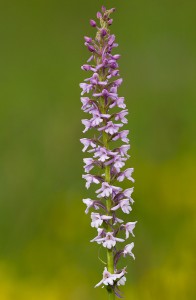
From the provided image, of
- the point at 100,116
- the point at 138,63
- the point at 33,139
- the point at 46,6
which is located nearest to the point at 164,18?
the point at 138,63

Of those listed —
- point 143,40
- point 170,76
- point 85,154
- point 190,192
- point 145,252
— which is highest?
point 143,40

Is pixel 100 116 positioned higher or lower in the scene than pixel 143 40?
lower

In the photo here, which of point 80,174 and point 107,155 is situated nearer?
point 107,155

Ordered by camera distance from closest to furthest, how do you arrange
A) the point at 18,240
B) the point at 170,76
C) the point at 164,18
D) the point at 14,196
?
1. the point at 18,240
2. the point at 14,196
3. the point at 170,76
4. the point at 164,18

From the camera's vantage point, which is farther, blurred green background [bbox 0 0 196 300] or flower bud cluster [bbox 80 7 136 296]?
blurred green background [bbox 0 0 196 300]

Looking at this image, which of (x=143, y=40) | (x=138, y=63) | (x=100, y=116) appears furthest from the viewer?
(x=143, y=40)

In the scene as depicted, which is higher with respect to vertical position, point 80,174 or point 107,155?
point 80,174

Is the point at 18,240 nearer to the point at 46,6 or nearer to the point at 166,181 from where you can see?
the point at 166,181

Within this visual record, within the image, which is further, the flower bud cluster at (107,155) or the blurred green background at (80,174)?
the blurred green background at (80,174)
